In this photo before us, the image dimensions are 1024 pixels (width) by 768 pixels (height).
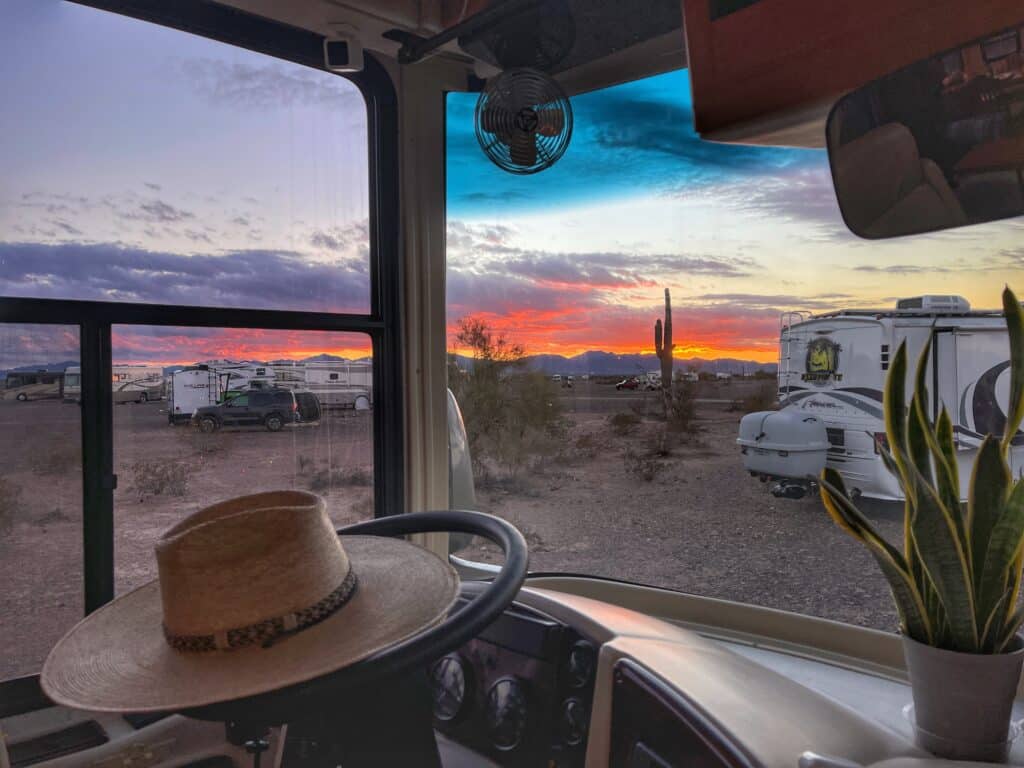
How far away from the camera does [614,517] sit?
1.99 metres

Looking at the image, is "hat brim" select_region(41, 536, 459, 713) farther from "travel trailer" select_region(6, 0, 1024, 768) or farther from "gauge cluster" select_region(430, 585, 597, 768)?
"gauge cluster" select_region(430, 585, 597, 768)

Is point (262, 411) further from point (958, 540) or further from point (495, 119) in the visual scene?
point (958, 540)

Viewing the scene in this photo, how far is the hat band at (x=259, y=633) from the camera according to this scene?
32.9 inches

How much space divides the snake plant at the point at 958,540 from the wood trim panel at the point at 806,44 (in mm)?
383

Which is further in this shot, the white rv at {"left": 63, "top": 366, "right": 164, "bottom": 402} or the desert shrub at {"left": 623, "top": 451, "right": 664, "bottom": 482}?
the white rv at {"left": 63, "top": 366, "right": 164, "bottom": 402}

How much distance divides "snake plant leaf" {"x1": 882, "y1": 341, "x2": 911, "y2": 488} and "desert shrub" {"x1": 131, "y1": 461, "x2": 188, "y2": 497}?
1.92 metres

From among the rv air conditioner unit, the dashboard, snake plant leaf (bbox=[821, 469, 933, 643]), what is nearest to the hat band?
the dashboard

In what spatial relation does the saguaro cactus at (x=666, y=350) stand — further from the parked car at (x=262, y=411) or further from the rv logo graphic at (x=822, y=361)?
the parked car at (x=262, y=411)

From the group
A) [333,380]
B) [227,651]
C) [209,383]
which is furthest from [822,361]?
[209,383]

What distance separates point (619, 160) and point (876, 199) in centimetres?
105

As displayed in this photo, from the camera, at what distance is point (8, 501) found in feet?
6.22

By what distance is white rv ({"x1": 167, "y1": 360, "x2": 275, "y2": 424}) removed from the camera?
221 cm

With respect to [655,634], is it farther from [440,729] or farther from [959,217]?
[959,217]

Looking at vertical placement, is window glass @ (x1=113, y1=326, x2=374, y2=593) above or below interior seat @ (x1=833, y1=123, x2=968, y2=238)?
below
